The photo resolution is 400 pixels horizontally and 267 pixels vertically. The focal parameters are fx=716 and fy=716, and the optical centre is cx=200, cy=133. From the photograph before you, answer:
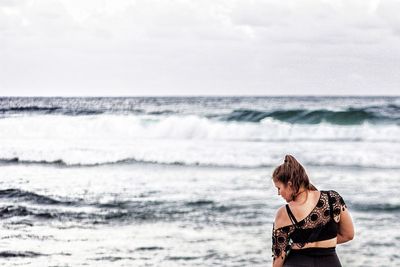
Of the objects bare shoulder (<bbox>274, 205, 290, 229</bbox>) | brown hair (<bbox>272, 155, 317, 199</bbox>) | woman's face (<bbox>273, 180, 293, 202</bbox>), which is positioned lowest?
bare shoulder (<bbox>274, 205, 290, 229</bbox>)

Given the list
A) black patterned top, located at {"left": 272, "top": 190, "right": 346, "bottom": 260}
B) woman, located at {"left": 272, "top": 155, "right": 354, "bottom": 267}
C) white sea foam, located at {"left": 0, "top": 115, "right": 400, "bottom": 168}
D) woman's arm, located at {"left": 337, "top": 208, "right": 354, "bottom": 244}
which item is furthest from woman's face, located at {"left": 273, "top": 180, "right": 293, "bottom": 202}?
white sea foam, located at {"left": 0, "top": 115, "right": 400, "bottom": 168}

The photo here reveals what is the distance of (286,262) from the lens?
3367mm

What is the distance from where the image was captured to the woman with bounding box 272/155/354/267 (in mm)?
3117

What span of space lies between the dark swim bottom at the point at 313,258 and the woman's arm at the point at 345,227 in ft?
0.33

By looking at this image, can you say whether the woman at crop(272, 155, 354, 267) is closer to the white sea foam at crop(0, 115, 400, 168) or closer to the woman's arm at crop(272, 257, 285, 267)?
the woman's arm at crop(272, 257, 285, 267)

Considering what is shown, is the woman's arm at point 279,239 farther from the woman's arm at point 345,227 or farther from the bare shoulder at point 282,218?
the woman's arm at point 345,227

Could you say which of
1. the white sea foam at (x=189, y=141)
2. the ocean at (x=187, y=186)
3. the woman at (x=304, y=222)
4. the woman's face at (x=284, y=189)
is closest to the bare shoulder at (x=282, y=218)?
the woman at (x=304, y=222)

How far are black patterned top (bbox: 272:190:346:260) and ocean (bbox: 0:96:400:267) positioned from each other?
3797 millimetres

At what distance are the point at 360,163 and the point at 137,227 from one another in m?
7.38

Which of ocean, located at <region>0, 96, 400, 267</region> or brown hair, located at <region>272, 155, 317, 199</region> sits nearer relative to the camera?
brown hair, located at <region>272, 155, 317, 199</region>

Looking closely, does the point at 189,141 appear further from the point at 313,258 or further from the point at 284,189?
the point at 284,189

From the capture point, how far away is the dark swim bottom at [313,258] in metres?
3.32

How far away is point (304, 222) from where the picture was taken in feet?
10.6

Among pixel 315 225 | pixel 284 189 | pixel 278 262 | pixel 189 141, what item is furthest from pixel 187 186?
pixel 189 141
